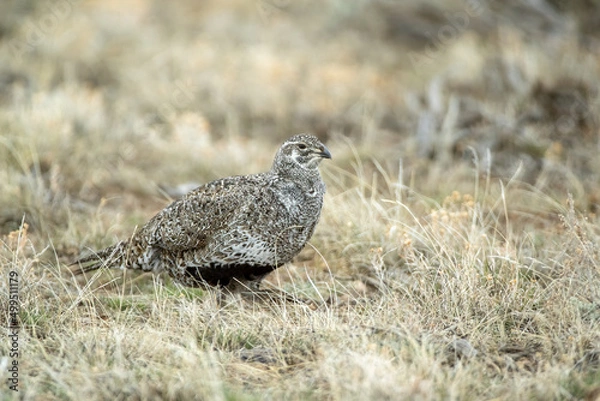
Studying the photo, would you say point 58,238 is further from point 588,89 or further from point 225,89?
point 588,89

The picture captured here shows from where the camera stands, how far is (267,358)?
421cm

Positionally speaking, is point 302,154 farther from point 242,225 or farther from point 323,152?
point 242,225

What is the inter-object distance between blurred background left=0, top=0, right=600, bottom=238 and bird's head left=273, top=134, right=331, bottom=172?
4.02ft

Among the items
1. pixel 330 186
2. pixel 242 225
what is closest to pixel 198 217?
pixel 242 225

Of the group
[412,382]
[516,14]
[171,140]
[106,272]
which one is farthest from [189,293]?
[516,14]

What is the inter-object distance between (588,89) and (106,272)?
6679 mm

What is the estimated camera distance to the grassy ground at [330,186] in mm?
3961

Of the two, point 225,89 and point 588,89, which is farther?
point 225,89

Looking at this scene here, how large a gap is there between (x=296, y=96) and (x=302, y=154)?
656 centimetres

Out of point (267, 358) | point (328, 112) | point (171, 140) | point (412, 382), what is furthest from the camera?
point (328, 112)

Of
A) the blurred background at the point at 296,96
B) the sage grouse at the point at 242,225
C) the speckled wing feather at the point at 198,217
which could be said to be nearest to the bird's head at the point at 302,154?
the sage grouse at the point at 242,225

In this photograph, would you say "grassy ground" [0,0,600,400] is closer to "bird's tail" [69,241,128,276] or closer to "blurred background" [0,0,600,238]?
"blurred background" [0,0,600,238]

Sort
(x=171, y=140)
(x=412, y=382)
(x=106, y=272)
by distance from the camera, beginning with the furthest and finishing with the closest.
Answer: (x=171, y=140), (x=106, y=272), (x=412, y=382)

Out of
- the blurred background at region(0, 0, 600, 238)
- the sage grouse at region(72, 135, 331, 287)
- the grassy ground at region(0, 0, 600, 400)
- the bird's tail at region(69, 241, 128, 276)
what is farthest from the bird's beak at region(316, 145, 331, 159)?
the bird's tail at region(69, 241, 128, 276)
